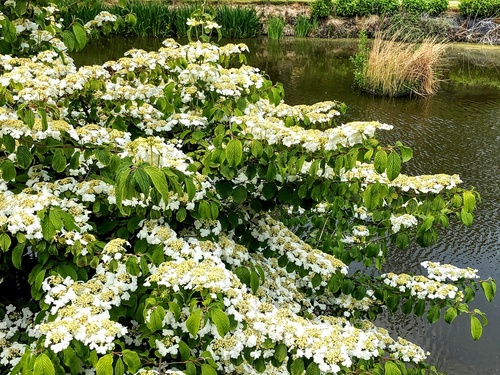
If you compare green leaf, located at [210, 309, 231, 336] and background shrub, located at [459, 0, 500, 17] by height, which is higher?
green leaf, located at [210, 309, 231, 336]

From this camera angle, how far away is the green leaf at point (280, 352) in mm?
1990

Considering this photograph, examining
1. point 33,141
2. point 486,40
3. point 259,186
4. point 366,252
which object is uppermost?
point 33,141

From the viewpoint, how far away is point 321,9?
61.6 ft

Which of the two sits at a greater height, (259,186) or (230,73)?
(230,73)

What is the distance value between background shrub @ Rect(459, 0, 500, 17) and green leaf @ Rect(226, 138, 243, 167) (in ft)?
63.8

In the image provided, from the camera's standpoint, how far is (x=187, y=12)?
15.4m

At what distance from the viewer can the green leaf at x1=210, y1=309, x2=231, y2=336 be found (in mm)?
1739

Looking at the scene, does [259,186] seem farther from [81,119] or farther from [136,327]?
[81,119]

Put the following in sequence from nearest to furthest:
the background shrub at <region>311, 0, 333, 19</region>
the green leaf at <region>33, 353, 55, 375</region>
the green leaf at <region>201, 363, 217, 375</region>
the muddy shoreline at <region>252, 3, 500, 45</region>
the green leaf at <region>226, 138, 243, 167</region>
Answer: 1. the green leaf at <region>33, 353, 55, 375</region>
2. the green leaf at <region>201, 363, 217, 375</region>
3. the green leaf at <region>226, 138, 243, 167</region>
4. the muddy shoreline at <region>252, 3, 500, 45</region>
5. the background shrub at <region>311, 0, 333, 19</region>

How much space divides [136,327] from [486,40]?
758 inches

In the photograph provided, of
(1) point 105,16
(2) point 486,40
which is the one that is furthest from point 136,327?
(2) point 486,40

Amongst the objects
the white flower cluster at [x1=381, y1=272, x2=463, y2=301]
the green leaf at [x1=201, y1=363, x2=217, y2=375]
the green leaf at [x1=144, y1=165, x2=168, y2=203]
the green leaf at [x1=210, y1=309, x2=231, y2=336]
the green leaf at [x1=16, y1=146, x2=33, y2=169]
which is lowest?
the white flower cluster at [x1=381, y1=272, x2=463, y2=301]

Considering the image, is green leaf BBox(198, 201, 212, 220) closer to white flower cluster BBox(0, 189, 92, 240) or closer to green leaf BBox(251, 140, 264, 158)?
green leaf BBox(251, 140, 264, 158)

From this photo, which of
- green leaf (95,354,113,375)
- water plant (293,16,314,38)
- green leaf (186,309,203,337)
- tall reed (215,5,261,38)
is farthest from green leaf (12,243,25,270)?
water plant (293,16,314,38)
